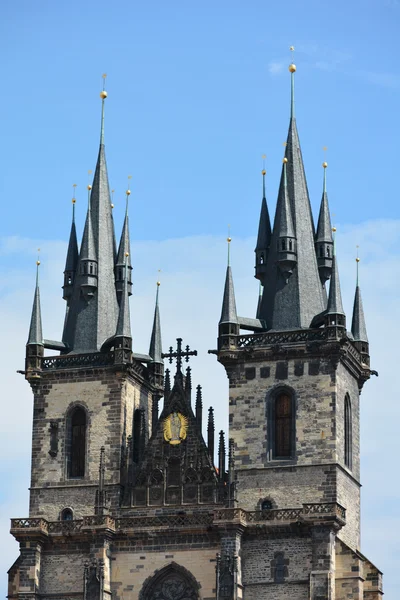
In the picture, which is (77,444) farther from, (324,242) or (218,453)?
(324,242)

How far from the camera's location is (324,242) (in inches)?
3162

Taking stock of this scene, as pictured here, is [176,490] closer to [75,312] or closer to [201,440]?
[201,440]

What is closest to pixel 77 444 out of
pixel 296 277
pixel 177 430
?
pixel 177 430

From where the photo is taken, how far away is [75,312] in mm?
80688

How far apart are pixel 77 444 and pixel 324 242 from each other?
12376 millimetres

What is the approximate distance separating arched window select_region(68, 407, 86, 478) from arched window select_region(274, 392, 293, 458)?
758cm

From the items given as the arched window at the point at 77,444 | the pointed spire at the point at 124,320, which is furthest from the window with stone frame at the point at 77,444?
the pointed spire at the point at 124,320

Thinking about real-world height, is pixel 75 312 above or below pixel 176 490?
above

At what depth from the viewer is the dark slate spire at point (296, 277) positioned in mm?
77656

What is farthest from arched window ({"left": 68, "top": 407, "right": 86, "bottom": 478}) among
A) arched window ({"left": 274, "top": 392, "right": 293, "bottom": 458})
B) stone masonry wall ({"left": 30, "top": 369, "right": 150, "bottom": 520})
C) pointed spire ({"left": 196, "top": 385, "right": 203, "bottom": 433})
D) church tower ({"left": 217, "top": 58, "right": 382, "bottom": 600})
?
arched window ({"left": 274, "top": 392, "right": 293, "bottom": 458})

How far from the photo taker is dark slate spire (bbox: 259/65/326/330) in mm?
77656

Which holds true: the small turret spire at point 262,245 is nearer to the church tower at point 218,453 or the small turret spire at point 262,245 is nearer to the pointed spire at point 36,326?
the church tower at point 218,453

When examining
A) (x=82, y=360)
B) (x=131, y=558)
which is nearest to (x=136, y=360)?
(x=82, y=360)

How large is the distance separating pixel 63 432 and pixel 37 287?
6106 millimetres
